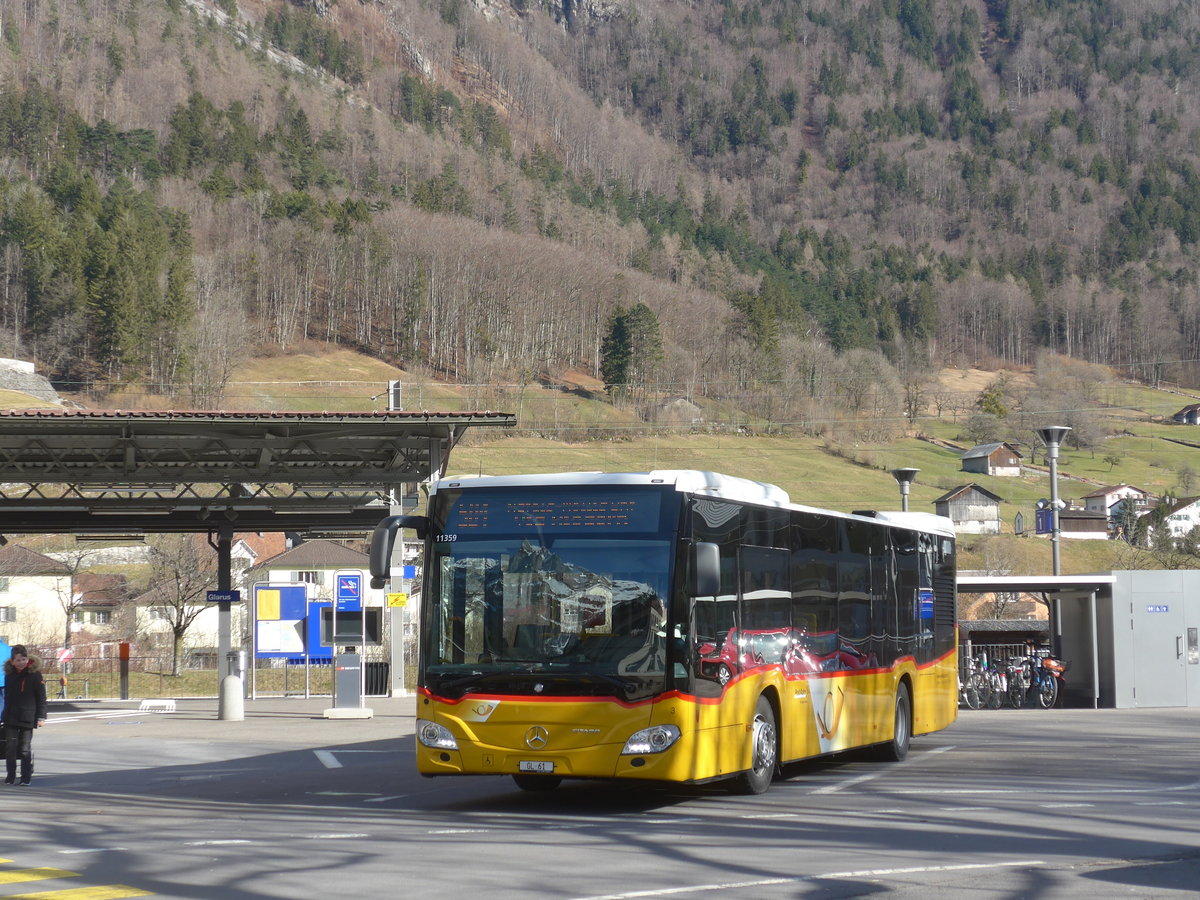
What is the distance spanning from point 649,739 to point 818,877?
9.24 feet

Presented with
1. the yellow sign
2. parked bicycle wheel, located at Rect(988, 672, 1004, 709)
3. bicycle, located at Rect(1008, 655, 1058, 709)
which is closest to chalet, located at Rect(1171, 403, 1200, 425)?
bicycle, located at Rect(1008, 655, 1058, 709)

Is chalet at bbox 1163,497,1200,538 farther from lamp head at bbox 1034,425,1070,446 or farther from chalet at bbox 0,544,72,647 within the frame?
lamp head at bbox 1034,425,1070,446

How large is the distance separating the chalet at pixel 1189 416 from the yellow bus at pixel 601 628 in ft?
418

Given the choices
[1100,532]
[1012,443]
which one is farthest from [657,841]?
[1012,443]

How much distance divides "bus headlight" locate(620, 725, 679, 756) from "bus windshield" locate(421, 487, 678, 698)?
30cm

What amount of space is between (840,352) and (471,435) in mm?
78616

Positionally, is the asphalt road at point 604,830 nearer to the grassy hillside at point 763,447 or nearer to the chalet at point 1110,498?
the grassy hillside at point 763,447

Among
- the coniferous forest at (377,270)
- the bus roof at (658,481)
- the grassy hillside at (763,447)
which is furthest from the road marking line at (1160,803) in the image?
the coniferous forest at (377,270)

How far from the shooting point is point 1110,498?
101 m

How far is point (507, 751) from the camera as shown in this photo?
11.4 metres

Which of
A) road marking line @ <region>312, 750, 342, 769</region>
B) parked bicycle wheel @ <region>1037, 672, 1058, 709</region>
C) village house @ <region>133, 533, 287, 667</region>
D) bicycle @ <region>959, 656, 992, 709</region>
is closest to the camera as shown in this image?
road marking line @ <region>312, 750, 342, 769</region>

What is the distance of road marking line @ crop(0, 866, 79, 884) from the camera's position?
28.9 ft

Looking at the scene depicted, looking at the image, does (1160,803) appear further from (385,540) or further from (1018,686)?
(1018,686)

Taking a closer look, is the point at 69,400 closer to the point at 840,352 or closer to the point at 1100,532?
the point at 1100,532
